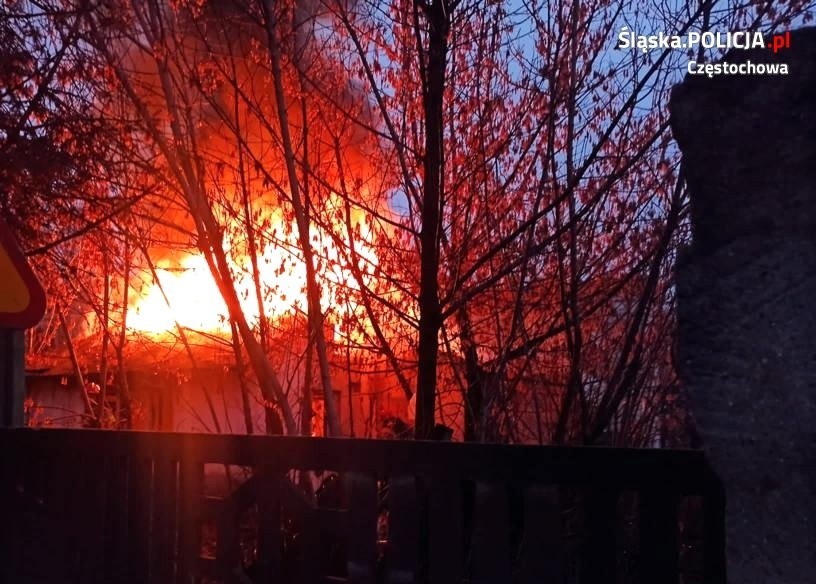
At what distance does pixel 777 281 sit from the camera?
8.25 feet

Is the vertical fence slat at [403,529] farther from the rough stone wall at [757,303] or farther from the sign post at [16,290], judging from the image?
the sign post at [16,290]

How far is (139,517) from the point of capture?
14.6ft

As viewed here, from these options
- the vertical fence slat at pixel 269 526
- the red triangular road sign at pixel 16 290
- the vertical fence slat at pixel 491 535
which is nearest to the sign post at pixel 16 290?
the red triangular road sign at pixel 16 290

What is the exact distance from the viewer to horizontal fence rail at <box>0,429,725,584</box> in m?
3.09

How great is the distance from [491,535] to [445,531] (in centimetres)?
21

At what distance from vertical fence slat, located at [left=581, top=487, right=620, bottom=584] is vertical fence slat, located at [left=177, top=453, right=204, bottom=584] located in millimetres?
1911

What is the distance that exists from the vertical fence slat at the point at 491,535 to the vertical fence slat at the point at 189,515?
1.48m

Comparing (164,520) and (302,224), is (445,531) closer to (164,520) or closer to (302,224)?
(164,520)

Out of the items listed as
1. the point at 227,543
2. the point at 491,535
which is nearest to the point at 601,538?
the point at 491,535

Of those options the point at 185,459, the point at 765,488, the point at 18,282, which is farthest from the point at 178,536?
the point at 765,488

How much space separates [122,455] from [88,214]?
5.51m

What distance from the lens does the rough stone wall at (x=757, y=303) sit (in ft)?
8.02

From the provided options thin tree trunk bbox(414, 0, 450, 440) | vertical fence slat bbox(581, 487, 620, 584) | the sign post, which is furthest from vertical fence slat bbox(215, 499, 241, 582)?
thin tree trunk bbox(414, 0, 450, 440)

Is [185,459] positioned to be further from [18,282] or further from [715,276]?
[715,276]
